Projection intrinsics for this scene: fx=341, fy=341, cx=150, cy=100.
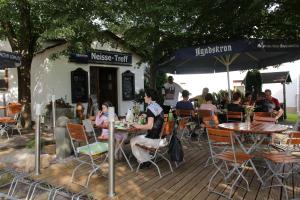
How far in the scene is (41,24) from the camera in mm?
10258

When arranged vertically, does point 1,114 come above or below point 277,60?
below

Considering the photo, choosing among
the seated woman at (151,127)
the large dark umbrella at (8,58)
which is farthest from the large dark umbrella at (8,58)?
the seated woman at (151,127)

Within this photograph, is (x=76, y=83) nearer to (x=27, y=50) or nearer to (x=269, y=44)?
(x=27, y=50)

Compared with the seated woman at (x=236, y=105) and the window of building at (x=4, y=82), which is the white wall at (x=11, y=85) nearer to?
the window of building at (x=4, y=82)

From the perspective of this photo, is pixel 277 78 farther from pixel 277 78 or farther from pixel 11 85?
pixel 11 85

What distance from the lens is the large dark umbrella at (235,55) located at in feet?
21.4

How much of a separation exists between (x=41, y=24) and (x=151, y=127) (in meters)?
6.40

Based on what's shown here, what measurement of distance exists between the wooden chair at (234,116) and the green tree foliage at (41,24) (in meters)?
4.11

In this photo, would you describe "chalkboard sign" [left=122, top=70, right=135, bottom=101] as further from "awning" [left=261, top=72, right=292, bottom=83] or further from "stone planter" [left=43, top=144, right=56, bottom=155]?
"awning" [left=261, top=72, right=292, bottom=83]

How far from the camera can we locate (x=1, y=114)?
461 inches

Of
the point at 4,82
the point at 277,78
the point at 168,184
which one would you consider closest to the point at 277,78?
Answer: the point at 277,78

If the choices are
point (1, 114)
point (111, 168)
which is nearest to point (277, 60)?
point (111, 168)

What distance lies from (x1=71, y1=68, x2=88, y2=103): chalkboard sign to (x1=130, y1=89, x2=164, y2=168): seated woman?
752cm

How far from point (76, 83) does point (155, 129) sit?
7918 mm
